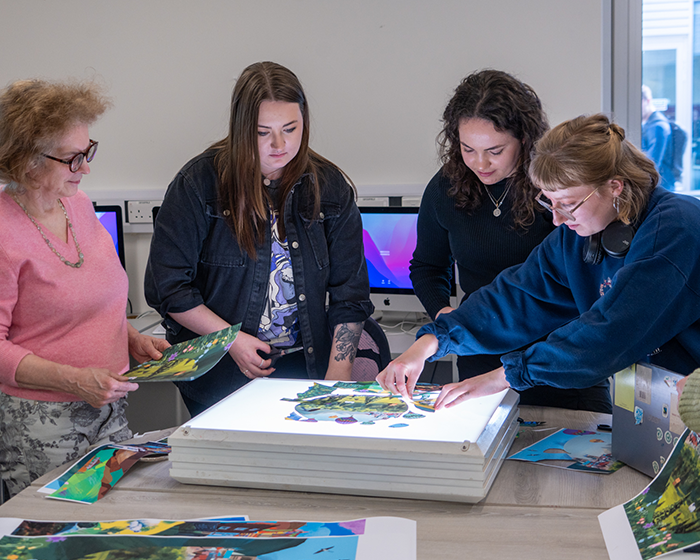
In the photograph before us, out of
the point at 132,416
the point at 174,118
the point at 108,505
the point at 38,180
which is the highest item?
the point at 174,118

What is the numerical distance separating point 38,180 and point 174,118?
167 centimetres

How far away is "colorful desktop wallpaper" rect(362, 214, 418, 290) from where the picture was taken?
8.03 ft

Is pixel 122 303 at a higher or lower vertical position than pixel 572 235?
lower

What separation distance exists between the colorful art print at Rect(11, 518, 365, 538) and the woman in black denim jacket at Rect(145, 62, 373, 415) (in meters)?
0.60

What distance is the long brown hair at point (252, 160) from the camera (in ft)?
4.66

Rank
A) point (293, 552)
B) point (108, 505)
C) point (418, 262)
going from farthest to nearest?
point (418, 262) → point (108, 505) → point (293, 552)

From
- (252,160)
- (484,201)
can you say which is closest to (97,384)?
(252,160)

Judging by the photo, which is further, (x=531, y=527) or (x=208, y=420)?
(x=208, y=420)

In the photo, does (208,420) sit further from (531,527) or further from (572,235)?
(572,235)

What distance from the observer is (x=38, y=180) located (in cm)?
125

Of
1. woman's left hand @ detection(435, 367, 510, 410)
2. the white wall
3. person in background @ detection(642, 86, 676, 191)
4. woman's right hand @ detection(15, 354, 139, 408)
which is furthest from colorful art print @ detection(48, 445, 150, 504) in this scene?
person in background @ detection(642, 86, 676, 191)

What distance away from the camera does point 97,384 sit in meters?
1.19

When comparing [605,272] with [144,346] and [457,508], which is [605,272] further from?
[144,346]

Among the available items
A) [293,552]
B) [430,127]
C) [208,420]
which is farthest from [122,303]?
[430,127]
